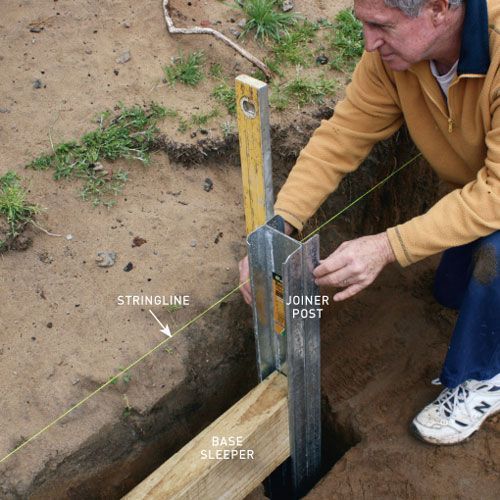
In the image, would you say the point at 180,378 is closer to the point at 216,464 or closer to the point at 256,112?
the point at 216,464

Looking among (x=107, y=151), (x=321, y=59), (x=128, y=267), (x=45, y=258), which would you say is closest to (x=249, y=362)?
(x=128, y=267)

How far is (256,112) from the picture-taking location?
1.88 metres

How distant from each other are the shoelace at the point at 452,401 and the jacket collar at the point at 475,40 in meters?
1.30

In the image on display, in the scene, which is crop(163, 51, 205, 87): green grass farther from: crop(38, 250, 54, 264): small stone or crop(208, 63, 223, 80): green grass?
crop(38, 250, 54, 264): small stone

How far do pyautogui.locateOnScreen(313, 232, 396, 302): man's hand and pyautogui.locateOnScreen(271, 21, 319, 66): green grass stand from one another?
1809mm

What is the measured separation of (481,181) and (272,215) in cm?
68

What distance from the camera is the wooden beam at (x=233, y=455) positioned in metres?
2.37

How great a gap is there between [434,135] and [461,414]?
3.65 ft

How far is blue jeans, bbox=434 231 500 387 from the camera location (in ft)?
→ 7.87

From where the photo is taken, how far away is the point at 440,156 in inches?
105

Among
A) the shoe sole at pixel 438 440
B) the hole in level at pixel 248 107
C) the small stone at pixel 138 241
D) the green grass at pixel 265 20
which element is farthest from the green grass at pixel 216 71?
the shoe sole at pixel 438 440

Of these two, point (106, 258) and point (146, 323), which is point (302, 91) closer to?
point (106, 258)

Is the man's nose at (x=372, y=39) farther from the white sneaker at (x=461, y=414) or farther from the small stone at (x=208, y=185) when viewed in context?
the white sneaker at (x=461, y=414)

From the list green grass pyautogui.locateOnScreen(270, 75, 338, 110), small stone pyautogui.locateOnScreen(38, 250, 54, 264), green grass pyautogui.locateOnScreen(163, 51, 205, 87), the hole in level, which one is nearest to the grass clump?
green grass pyautogui.locateOnScreen(270, 75, 338, 110)
